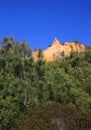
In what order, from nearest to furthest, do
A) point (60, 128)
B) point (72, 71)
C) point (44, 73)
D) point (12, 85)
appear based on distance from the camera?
point (60, 128) → point (12, 85) → point (44, 73) → point (72, 71)

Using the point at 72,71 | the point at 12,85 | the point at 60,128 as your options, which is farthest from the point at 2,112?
the point at 72,71

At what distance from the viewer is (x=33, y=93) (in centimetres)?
2302

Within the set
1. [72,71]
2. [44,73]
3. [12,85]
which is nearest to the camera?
[12,85]

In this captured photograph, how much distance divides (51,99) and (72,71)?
5619 millimetres

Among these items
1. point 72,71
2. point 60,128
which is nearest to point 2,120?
point 60,128

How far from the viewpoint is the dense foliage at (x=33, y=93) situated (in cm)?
2141

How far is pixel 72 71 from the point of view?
29641 millimetres

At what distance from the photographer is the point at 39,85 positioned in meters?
23.5

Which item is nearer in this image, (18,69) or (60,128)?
(60,128)

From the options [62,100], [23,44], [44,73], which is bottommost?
[62,100]

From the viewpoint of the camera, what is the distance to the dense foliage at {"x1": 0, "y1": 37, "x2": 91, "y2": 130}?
2141cm

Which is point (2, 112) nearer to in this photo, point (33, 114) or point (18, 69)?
point (33, 114)

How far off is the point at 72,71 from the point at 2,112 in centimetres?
954

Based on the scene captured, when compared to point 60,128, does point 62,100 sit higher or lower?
→ higher
